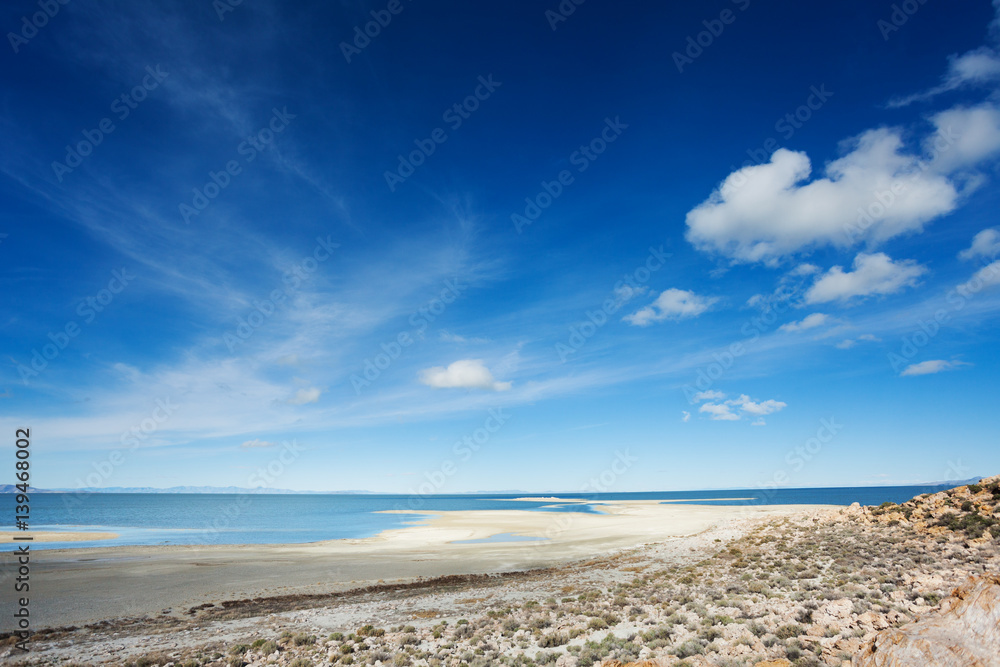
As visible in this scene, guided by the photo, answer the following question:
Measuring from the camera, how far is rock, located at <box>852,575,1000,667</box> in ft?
19.1

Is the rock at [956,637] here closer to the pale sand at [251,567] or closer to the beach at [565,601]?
the beach at [565,601]

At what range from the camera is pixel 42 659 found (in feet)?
47.7

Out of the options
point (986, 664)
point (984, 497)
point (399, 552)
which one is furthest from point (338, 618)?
point (984, 497)

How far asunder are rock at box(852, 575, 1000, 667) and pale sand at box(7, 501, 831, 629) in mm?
24552

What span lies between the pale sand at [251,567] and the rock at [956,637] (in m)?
24.6

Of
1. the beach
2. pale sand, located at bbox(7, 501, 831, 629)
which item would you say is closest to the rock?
the beach

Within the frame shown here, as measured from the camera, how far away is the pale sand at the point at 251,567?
2280 cm

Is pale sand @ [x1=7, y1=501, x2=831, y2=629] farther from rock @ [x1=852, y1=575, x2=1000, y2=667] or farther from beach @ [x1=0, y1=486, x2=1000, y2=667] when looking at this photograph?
rock @ [x1=852, y1=575, x2=1000, y2=667]

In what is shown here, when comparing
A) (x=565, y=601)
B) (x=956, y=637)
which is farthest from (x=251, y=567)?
(x=956, y=637)

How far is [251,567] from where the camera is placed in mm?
32094

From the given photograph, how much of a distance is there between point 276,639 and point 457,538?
125 feet

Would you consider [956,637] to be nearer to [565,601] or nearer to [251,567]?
[565,601]

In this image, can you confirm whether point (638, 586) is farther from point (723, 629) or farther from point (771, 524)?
point (771, 524)

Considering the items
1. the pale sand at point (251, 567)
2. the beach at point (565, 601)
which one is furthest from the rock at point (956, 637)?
the pale sand at point (251, 567)
